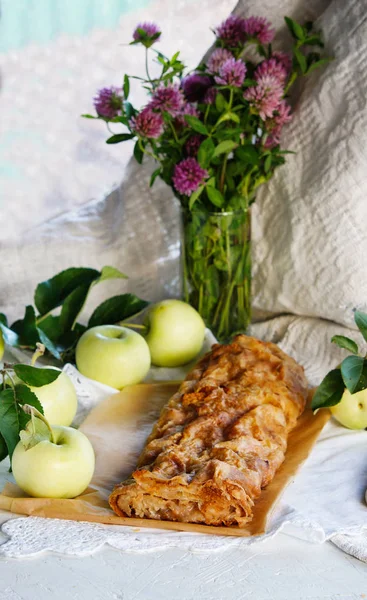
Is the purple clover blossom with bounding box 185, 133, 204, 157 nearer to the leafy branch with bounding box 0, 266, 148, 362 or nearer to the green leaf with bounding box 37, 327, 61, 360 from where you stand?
the leafy branch with bounding box 0, 266, 148, 362

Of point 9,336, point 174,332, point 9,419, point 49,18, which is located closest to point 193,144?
point 174,332

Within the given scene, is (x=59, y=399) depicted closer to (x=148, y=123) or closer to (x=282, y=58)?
(x=148, y=123)

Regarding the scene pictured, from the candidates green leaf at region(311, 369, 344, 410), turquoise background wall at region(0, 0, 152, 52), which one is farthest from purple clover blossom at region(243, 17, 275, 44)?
turquoise background wall at region(0, 0, 152, 52)

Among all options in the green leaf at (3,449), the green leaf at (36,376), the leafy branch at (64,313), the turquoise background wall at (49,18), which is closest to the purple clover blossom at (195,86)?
the leafy branch at (64,313)

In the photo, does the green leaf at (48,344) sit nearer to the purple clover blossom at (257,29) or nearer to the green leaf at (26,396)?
the green leaf at (26,396)

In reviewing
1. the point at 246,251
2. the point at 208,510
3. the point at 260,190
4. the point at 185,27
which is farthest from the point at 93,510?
the point at 185,27
